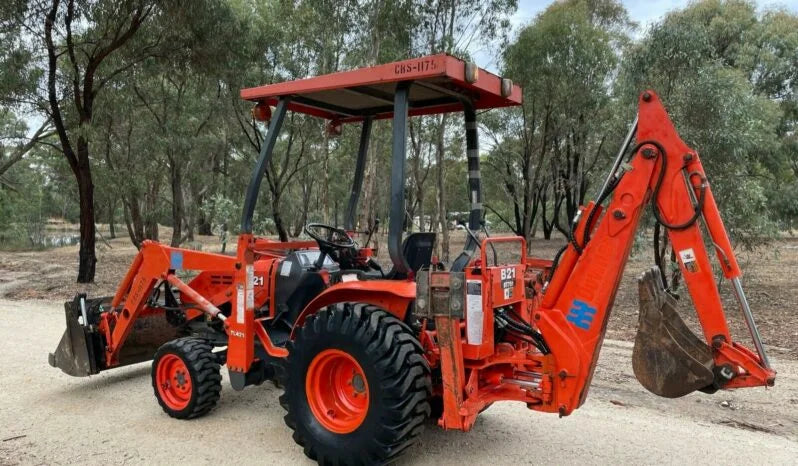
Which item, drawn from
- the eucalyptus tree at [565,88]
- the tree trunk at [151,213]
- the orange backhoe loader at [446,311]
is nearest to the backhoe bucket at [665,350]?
the orange backhoe loader at [446,311]

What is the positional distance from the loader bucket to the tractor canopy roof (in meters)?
2.46

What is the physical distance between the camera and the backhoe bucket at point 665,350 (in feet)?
10.2

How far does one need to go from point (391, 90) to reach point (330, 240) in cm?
133

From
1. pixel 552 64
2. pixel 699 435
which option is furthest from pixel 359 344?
pixel 552 64

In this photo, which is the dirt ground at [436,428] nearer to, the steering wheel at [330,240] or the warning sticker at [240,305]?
the warning sticker at [240,305]

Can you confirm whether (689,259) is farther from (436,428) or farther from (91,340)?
(91,340)

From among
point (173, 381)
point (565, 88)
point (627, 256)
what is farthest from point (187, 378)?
point (565, 88)

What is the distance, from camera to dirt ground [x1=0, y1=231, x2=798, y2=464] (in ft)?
12.8

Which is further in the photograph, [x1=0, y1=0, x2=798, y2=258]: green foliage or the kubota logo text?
[x1=0, y1=0, x2=798, y2=258]: green foliage

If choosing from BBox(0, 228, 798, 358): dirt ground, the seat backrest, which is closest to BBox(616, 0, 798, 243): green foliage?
BBox(0, 228, 798, 358): dirt ground

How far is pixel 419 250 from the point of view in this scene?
13.9 feet

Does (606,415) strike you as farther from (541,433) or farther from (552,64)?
(552,64)

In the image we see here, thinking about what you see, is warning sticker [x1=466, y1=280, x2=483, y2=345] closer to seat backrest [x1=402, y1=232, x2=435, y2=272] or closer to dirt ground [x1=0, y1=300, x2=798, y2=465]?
seat backrest [x1=402, y1=232, x2=435, y2=272]

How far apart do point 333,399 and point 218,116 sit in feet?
60.0
